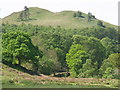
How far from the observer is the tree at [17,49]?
63103 millimetres

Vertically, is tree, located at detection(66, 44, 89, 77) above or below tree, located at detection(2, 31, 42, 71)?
below

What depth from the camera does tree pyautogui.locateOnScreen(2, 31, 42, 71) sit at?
207 ft

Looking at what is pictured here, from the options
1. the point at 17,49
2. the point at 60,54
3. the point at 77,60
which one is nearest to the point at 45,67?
the point at 77,60

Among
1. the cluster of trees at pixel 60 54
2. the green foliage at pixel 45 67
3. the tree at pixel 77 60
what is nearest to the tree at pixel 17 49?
the cluster of trees at pixel 60 54

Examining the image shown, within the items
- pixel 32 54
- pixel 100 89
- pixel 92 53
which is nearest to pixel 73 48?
pixel 92 53

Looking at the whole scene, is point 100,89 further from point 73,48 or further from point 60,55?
point 60,55

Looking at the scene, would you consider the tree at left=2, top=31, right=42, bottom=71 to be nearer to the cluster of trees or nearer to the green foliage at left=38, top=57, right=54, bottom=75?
the cluster of trees

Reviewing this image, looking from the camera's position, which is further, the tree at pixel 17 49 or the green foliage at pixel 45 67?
the green foliage at pixel 45 67

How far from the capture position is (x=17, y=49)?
6338cm

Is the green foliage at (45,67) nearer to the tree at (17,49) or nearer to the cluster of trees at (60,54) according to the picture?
the cluster of trees at (60,54)

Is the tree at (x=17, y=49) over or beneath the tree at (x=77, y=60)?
over

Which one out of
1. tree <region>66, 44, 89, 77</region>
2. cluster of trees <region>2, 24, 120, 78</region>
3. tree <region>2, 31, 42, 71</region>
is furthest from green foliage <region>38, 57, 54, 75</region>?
tree <region>66, 44, 89, 77</region>

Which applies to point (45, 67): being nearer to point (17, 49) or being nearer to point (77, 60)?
point (77, 60)

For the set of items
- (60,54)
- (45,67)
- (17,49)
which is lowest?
(45,67)
